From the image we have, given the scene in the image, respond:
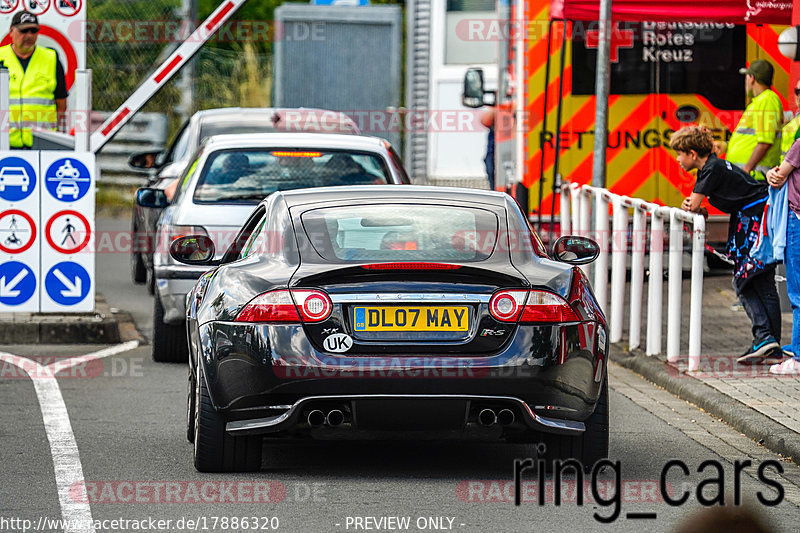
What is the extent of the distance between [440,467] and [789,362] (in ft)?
12.0

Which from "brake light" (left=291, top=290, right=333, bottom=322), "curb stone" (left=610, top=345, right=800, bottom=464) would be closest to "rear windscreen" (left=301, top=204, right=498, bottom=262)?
"brake light" (left=291, top=290, right=333, bottom=322)

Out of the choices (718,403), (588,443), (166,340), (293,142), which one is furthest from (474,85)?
(588,443)

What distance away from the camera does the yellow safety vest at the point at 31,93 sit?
1355cm

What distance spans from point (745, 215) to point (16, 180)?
5.42 meters

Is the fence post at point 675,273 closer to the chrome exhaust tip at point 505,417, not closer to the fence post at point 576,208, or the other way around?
the fence post at point 576,208

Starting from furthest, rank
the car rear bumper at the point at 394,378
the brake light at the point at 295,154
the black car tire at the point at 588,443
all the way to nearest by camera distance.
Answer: the brake light at the point at 295,154 < the black car tire at the point at 588,443 < the car rear bumper at the point at 394,378

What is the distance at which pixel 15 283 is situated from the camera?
12484 millimetres

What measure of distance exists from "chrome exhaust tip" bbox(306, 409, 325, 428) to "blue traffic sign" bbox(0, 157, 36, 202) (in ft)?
20.9

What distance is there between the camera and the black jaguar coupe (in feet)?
21.6

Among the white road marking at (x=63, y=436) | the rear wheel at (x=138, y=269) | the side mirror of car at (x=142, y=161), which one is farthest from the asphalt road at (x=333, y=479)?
the rear wheel at (x=138, y=269)

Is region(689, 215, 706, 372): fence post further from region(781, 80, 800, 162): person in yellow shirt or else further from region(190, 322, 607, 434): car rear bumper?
region(190, 322, 607, 434): car rear bumper

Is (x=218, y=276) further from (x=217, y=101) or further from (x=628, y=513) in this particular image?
(x=217, y=101)

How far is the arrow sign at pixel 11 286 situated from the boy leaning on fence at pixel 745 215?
16.4ft

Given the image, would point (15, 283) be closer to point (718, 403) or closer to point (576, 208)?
point (576, 208)
